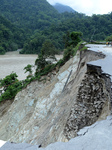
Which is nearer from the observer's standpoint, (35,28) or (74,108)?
(74,108)

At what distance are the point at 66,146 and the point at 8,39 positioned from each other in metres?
58.7

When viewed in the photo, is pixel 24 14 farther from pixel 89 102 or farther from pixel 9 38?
pixel 89 102

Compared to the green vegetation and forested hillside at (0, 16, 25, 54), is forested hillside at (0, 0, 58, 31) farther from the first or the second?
the green vegetation

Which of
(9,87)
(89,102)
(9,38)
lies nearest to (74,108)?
(89,102)

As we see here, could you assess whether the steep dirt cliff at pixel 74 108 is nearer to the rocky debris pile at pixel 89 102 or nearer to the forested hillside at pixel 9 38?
the rocky debris pile at pixel 89 102

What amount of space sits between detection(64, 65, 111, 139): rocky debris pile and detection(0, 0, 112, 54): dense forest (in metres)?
16.9

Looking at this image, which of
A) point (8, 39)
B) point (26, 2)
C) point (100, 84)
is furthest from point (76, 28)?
point (26, 2)

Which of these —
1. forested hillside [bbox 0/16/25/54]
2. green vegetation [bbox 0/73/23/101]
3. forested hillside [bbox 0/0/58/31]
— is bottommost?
green vegetation [bbox 0/73/23/101]

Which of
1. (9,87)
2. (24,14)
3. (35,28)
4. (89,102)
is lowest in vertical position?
(9,87)

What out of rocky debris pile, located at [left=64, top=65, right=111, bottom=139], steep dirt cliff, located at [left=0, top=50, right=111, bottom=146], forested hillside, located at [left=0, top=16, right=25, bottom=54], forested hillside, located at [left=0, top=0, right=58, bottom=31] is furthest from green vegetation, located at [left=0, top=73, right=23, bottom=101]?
forested hillside, located at [left=0, top=0, right=58, bottom=31]

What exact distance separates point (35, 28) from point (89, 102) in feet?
272

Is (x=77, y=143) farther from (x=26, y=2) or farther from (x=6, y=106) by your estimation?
(x=26, y=2)

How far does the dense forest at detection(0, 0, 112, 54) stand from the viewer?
4747 cm

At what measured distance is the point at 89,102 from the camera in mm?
4277
